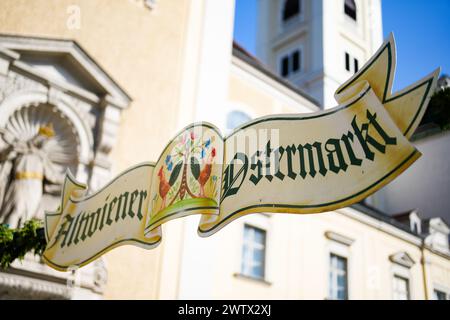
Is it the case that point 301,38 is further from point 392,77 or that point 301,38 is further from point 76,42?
point 392,77

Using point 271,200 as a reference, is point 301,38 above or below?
above

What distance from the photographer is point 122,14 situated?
10.8m

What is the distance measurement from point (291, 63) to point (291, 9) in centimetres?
296

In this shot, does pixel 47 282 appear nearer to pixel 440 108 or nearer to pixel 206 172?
pixel 206 172

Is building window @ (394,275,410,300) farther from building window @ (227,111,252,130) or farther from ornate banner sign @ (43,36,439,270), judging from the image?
ornate banner sign @ (43,36,439,270)

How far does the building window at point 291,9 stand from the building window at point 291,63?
6.56 feet

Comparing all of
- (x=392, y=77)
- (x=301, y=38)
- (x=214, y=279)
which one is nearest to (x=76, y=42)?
(x=214, y=279)

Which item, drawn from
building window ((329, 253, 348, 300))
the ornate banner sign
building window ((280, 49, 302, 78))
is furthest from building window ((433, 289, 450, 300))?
the ornate banner sign

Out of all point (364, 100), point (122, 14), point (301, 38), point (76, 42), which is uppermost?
point (301, 38)

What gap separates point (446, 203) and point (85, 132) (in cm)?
756

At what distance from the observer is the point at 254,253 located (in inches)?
498

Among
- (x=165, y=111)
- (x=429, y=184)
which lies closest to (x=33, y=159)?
(x=165, y=111)

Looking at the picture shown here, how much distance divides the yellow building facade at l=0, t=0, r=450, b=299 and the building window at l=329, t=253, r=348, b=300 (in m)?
0.04

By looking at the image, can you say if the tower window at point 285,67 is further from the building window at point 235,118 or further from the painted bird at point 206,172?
the painted bird at point 206,172
